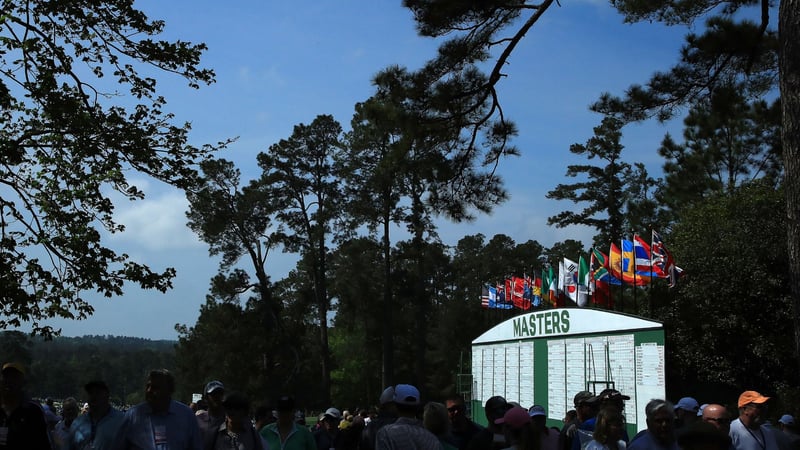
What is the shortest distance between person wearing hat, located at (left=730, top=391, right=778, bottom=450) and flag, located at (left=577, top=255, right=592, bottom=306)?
19.7 m

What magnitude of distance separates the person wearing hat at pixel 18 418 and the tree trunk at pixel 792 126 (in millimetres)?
7747

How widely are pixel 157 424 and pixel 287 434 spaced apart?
169cm

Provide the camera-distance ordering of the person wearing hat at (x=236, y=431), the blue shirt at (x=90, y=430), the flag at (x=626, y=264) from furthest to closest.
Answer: the flag at (x=626, y=264) < the person wearing hat at (x=236, y=431) < the blue shirt at (x=90, y=430)

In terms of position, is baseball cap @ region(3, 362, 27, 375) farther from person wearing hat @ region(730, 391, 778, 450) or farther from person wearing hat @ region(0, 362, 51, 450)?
person wearing hat @ region(730, 391, 778, 450)

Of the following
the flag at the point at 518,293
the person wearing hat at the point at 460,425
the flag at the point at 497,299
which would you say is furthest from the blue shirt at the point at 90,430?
the flag at the point at 497,299

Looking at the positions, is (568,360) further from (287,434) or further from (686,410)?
(287,434)

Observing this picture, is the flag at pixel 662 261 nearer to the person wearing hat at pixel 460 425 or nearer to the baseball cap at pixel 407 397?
the person wearing hat at pixel 460 425

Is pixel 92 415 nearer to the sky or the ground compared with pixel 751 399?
nearer to the ground

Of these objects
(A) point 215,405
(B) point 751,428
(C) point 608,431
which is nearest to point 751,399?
(B) point 751,428

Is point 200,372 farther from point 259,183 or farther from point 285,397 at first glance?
point 285,397

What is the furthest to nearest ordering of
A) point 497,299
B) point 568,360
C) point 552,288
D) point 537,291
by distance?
point 497,299
point 537,291
point 552,288
point 568,360

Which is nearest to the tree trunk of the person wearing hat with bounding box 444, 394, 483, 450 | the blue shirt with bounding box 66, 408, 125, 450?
the person wearing hat with bounding box 444, 394, 483, 450

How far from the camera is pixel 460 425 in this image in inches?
289

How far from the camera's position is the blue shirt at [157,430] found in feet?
19.2
